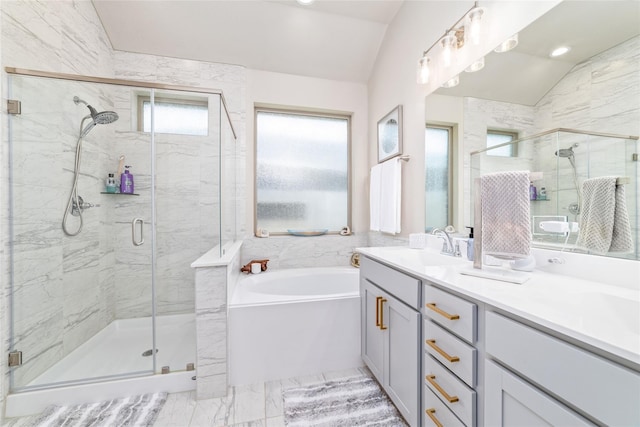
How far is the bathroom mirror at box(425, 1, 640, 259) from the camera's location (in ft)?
2.75

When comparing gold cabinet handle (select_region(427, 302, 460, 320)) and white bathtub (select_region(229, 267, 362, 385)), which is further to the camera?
white bathtub (select_region(229, 267, 362, 385))

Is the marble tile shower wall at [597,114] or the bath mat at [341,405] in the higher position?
the marble tile shower wall at [597,114]

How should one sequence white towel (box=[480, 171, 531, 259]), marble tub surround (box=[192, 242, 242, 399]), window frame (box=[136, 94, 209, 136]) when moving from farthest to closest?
window frame (box=[136, 94, 209, 136])
marble tub surround (box=[192, 242, 242, 399])
white towel (box=[480, 171, 531, 259])

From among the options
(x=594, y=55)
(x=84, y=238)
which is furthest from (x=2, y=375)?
(x=594, y=55)

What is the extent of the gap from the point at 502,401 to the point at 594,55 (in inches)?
48.9

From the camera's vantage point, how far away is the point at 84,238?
188 cm

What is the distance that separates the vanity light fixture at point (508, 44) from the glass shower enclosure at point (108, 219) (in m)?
1.69

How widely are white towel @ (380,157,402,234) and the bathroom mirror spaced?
2.19 feet

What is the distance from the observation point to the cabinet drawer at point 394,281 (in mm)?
1111

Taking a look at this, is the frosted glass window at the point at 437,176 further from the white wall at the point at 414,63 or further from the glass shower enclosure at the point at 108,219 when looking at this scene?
the glass shower enclosure at the point at 108,219

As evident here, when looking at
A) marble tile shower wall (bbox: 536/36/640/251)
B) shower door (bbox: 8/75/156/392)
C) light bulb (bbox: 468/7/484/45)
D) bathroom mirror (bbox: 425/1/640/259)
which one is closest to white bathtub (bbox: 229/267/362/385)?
shower door (bbox: 8/75/156/392)

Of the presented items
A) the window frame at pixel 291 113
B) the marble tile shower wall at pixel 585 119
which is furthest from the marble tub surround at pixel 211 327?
the marble tile shower wall at pixel 585 119

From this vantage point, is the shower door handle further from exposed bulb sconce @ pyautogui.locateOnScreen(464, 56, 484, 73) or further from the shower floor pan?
exposed bulb sconce @ pyautogui.locateOnScreen(464, 56, 484, 73)

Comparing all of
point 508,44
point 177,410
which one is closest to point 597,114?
point 508,44
